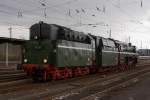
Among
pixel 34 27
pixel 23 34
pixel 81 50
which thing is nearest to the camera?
pixel 34 27

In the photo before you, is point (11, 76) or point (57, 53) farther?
point (11, 76)

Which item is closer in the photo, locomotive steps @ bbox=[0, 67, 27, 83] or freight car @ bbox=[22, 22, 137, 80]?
freight car @ bbox=[22, 22, 137, 80]

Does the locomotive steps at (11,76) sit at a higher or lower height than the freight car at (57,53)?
lower

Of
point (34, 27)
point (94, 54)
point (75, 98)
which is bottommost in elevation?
point (75, 98)

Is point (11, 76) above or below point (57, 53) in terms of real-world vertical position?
below

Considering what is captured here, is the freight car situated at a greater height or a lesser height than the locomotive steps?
greater

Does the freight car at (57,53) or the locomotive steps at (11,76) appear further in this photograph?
the locomotive steps at (11,76)

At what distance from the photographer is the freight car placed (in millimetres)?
18359

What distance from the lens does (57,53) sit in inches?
728

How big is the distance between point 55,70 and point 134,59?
25.3 m

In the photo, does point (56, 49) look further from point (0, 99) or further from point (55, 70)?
point (0, 99)

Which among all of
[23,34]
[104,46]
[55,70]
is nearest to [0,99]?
[55,70]

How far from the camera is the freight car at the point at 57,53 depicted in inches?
723

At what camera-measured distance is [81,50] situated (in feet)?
74.9
